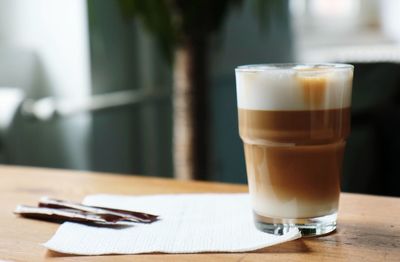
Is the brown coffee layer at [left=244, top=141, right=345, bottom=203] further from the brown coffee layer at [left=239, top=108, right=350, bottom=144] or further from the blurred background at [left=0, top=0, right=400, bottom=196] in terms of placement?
the blurred background at [left=0, top=0, right=400, bottom=196]

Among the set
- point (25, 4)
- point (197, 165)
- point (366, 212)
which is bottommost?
point (197, 165)

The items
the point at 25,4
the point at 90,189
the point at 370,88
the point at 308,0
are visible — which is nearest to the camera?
the point at 90,189

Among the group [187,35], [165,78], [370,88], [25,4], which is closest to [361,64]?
[370,88]

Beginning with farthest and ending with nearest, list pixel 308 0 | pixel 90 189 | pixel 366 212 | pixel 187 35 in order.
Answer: pixel 308 0, pixel 187 35, pixel 90 189, pixel 366 212

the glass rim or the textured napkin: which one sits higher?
the glass rim

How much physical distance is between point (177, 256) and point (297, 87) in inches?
8.0

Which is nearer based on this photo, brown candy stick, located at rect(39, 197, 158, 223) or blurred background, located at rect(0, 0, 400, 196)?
brown candy stick, located at rect(39, 197, 158, 223)

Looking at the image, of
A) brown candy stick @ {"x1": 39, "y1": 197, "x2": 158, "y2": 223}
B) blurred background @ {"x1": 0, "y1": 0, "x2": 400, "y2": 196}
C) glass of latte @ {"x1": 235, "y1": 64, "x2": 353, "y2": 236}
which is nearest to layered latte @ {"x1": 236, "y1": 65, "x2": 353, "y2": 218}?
glass of latte @ {"x1": 235, "y1": 64, "x2": 353, "y2": 236}

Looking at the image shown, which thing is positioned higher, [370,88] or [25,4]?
[25,4]

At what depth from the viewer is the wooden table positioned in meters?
0.60

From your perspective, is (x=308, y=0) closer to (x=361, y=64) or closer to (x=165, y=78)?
(x=165, y=78)

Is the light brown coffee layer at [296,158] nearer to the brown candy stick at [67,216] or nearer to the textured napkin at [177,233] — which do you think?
the textured napkin at [177,233]

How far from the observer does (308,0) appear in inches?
A: 123

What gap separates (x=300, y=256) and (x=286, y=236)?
0.12ft
